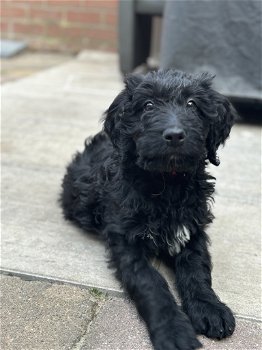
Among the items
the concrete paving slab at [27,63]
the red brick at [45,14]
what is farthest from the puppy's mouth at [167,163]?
the red brick at [45,14]

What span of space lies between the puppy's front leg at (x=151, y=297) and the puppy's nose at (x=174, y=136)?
2.28 feet

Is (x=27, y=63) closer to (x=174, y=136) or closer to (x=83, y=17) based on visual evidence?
(x=83, y=17)

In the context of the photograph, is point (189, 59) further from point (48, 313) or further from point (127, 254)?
point (48, 313)

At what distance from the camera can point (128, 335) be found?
8.66ft

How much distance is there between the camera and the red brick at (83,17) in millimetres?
10766

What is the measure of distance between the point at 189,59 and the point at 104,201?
3653mm

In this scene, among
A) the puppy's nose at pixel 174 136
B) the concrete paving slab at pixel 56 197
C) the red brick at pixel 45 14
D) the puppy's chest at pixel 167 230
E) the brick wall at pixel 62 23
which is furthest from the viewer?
the red brick at pixel 45 14

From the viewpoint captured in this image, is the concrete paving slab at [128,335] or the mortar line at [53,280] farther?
the mortar line at [53,280]

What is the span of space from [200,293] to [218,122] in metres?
1.02

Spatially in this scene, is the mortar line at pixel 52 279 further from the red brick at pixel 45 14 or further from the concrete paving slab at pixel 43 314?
the red brick at pixel 45 14

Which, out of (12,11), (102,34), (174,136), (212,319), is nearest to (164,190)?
(174,136)

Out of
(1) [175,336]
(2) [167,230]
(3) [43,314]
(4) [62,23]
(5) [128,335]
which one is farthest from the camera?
(4) [62,23]

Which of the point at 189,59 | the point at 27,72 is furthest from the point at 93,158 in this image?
the point at 27,72

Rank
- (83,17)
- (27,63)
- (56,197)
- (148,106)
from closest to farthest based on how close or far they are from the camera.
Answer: (148,106), (56,197), (27,63), (83,17)
